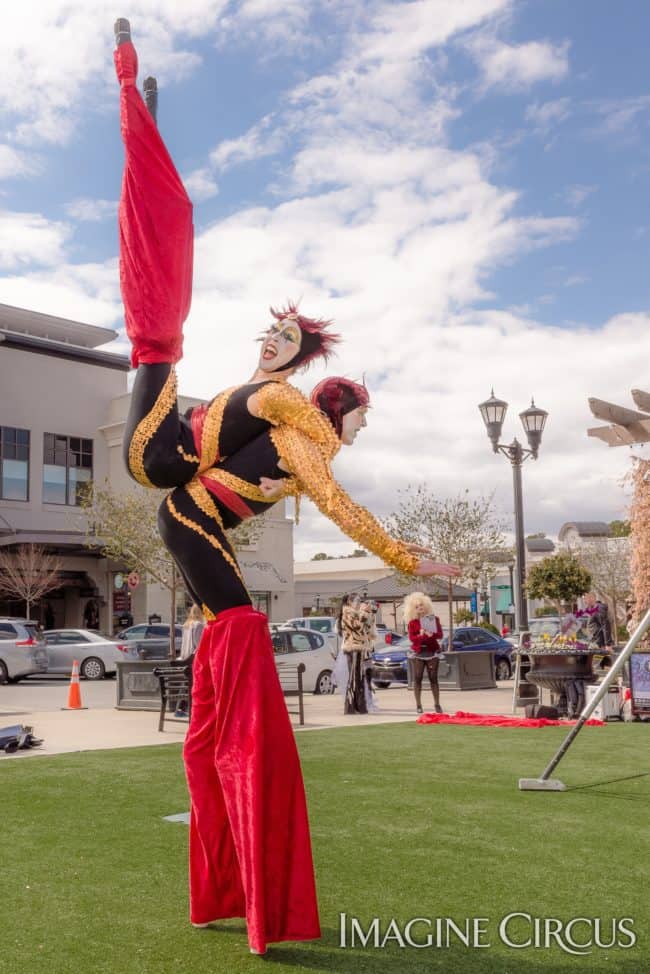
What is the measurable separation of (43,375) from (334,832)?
32.0 meters

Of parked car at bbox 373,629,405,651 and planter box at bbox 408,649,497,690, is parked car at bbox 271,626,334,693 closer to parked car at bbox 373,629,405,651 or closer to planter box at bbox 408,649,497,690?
planter box at bbox 408,649,497,690

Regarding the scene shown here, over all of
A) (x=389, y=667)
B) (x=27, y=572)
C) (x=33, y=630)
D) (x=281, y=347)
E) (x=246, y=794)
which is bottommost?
(x=389, y=667)

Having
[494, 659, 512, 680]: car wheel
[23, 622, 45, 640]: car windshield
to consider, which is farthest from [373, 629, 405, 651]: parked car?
[23, 622, 45, 640]: car windshield

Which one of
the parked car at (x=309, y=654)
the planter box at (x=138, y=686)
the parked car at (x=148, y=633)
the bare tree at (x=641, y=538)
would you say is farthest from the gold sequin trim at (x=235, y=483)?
the parked car at (x=148, y=633)

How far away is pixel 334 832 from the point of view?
5.12 metres

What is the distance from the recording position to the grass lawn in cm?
327

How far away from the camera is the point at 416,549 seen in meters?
3.38

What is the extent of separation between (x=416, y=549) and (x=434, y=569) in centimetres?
14

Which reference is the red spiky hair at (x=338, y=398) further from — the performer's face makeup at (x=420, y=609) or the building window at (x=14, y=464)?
the building window at (x=14, y=464)

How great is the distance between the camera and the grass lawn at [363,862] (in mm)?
3266

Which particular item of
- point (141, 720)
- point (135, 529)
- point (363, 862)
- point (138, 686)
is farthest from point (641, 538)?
point (135, 529)

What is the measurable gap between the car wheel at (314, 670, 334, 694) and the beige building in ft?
52.0

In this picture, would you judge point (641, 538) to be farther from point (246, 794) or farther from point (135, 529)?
point (135, 529)

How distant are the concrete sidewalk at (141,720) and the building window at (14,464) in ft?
65.6
